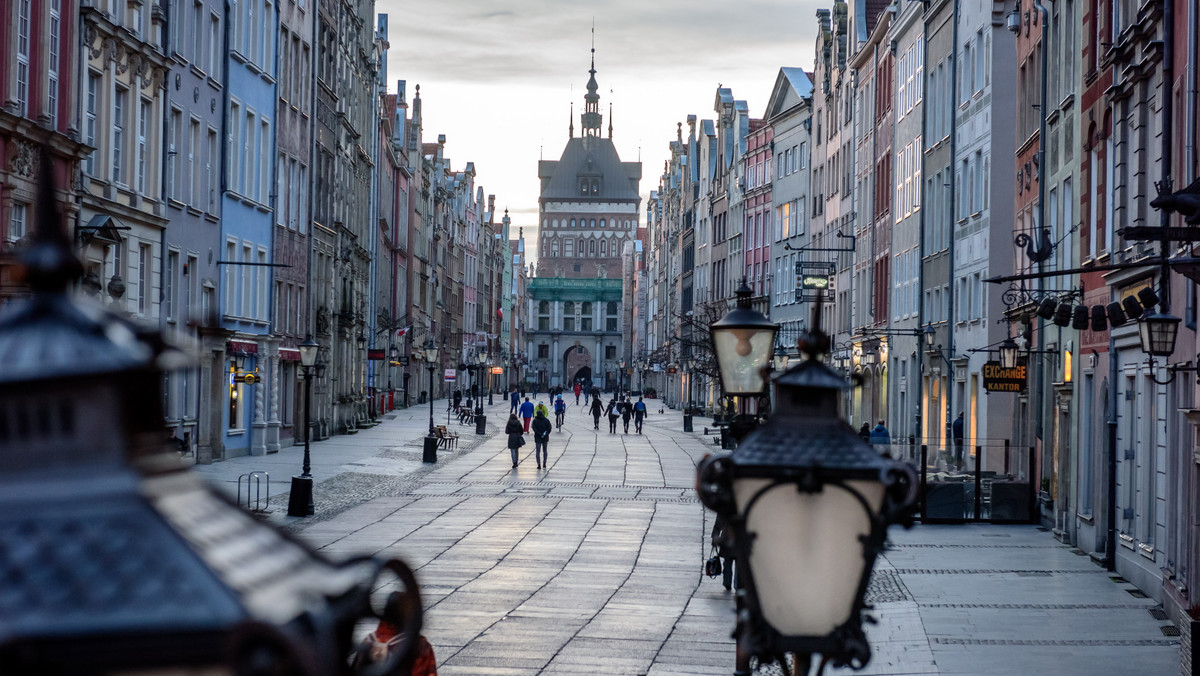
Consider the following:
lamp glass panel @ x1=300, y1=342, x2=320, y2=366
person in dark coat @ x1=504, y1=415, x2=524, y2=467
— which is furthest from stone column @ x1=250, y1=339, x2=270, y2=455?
lamp glass panel @ x1=300, y1=342, x2=320, y2=366

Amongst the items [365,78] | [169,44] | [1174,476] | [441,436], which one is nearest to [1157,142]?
[1174,476]

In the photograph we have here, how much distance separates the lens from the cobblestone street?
15.9 m

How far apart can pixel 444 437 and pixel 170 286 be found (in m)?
17.1

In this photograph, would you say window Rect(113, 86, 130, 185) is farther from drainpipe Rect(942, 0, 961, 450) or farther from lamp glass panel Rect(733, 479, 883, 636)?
lamp glass panel Rect(733, 479, 883, 636)

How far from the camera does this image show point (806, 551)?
4.57 meters

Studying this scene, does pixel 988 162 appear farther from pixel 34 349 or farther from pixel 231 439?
pixel 34 349

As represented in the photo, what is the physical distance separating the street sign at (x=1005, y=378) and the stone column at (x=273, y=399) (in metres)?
23.5

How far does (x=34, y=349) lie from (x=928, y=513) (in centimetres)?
2999

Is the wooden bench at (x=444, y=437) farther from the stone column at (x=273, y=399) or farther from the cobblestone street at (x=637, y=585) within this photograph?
the cobblestone street at (x=637, y=585)

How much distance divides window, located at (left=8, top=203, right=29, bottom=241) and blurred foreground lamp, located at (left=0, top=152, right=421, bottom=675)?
25896 mm

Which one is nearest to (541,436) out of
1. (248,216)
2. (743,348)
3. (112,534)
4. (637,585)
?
(248,216)

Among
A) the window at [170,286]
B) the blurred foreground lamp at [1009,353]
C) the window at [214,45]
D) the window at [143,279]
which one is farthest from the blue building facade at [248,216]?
the blurred foreground lamp at [1009,353]

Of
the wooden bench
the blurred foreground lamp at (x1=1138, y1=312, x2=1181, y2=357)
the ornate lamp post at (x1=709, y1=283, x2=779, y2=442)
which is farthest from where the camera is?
the wooden bench

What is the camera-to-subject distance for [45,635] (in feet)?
5.56
